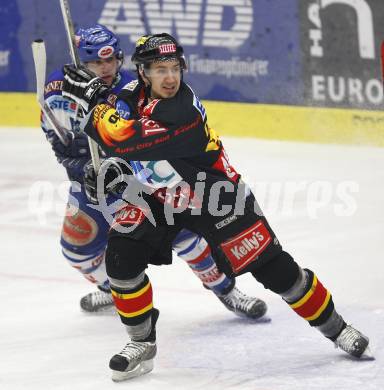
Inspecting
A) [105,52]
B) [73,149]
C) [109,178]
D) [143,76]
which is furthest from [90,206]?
[143,76]

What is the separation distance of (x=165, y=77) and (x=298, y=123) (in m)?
4.14

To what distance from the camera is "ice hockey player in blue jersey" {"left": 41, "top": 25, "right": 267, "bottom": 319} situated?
190 inches

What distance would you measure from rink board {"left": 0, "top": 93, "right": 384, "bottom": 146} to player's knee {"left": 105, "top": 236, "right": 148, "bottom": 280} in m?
3.95

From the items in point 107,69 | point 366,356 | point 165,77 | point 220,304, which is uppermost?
point 165,77

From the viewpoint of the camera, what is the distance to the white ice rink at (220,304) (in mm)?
4156

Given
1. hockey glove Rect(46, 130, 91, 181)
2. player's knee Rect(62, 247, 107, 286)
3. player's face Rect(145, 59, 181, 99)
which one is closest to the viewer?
player's face Rect(145, 59, 181, 99)

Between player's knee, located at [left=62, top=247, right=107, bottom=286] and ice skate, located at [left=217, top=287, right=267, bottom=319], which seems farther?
player's knee, located at [left=62, top=247, right=107, bottom=286]

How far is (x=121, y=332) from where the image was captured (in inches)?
189

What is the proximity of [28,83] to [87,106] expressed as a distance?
5.08 meters

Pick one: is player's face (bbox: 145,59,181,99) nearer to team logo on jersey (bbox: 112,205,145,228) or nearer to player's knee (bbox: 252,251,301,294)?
team logo on jersey (bbox: 112,205,145,228)

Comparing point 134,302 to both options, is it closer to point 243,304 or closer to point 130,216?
point 130,216

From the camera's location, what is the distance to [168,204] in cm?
414

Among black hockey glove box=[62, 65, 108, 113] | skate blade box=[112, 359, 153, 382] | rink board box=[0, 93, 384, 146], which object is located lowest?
rink board box=[0, 93, 384, 146]

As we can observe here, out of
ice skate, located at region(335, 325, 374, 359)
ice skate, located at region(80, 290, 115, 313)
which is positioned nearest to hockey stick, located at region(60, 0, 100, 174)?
ice skate, located at region(80, 290, 115, 313)
